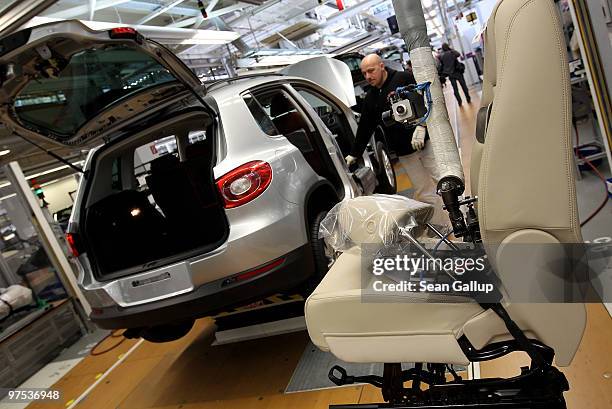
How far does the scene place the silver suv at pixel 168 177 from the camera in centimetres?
221

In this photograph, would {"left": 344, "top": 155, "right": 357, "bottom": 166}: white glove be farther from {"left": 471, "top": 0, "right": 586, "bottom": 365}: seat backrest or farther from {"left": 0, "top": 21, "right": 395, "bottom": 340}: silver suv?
{"left": 471, "top": 0, "right": 586, "bottom": 365}: seat backrest

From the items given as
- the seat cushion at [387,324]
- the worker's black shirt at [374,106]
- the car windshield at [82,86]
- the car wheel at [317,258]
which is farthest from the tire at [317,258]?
the worker's black shirt at [374,106]

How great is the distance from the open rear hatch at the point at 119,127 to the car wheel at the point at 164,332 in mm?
422

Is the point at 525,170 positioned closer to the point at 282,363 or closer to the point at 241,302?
the point at 241,302

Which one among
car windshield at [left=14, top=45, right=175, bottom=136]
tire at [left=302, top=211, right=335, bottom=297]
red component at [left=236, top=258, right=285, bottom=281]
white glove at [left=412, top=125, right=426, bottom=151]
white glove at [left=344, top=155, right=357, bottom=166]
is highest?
car windshield at [left=14, top=45, right=175, bottom=136]

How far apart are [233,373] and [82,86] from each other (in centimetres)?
180

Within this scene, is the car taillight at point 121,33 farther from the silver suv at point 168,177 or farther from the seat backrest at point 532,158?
the seat backrest at point 532,158

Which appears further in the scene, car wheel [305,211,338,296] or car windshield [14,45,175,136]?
car wheel [305,211,338,296]

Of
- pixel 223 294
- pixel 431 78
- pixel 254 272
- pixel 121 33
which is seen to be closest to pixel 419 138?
pixel 431 78

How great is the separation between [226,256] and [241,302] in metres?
0.23

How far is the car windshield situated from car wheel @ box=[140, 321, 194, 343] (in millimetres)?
1246

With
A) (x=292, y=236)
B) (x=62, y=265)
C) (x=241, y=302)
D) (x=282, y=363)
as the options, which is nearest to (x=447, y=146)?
(x=292, y=236)

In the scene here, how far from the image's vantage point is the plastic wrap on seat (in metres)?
1.35

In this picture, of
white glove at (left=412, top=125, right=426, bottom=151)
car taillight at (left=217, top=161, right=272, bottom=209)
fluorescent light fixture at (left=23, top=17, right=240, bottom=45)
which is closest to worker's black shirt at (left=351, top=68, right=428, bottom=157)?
white glove at (left=412, top=125, right=426, bottom=151)
